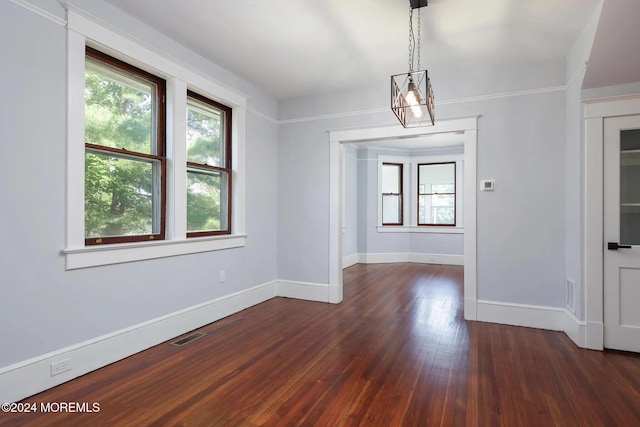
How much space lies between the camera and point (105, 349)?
2693mm

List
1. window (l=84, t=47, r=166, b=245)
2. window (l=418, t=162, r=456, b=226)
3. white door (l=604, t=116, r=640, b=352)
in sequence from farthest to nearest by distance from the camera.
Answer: window (l=418, t=162, r=456, b=226), white door (l=604, t=116, r=640, b=352), window (l=84, t=47, r=166, b=245)

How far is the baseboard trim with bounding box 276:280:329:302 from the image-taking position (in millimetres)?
4719

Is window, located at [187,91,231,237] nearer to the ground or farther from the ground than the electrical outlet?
farther from the ground

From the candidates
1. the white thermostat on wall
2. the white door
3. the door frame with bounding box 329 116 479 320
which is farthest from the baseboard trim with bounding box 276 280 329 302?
the white door

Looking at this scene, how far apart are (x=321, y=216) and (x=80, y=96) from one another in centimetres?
302

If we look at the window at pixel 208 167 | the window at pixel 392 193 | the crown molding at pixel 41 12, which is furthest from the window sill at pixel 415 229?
the crown molding at pixel 41 12

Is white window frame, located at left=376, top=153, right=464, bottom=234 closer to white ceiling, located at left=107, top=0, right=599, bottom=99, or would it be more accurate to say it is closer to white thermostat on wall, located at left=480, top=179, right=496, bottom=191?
white thermostat on wall, located at left=480, top=179, right=496, bottom=191

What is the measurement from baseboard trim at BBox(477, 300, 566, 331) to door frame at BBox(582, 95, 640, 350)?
18.7 inches

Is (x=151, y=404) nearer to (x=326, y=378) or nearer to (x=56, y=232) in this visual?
(x=326, y=378)

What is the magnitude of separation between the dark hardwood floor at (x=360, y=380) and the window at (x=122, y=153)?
1.17m

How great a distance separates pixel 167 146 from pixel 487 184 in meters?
3.50

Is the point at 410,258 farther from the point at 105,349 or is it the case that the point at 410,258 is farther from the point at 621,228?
the point at 105,349

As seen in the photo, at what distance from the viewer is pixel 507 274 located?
12.5 ft

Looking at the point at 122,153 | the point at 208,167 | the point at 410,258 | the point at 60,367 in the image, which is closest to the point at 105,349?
the point at 60,367
